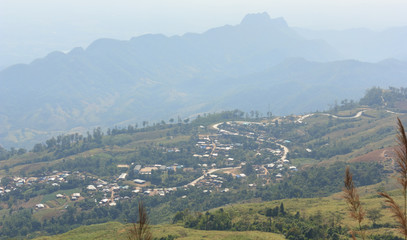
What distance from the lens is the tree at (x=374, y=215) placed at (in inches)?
2053

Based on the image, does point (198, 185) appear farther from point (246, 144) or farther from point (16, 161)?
point (16, 161)

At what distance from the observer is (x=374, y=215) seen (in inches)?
2084

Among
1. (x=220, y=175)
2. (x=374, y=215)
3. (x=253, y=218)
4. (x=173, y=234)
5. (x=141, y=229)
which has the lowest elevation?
(x=173, y=234)

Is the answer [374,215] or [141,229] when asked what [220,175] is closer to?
[374,215]

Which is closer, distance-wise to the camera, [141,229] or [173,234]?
[141,229]

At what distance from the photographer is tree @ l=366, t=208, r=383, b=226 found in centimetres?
5215

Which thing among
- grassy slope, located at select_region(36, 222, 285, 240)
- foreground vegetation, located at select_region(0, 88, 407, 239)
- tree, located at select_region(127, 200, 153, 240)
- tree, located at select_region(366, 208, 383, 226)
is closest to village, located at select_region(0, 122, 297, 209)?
foreground vegetation, located at select_region(0, 88, 407, 239)

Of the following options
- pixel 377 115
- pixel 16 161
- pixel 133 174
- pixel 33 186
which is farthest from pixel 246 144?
pixel 16 161

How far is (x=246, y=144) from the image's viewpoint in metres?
131

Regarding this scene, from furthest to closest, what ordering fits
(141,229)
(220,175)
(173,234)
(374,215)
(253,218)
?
(220,175), (253,218), (173,234), (374,215), (141,229)

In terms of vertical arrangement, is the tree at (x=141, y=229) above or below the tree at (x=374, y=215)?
above

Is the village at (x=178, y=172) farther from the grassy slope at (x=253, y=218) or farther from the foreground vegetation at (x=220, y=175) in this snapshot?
the grassy slope at (x=253, y=218)

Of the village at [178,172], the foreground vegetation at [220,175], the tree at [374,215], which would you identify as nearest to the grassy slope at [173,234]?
the foreground vegetation at [220,175]

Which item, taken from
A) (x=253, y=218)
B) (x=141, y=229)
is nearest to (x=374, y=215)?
(x=253, y=218)
